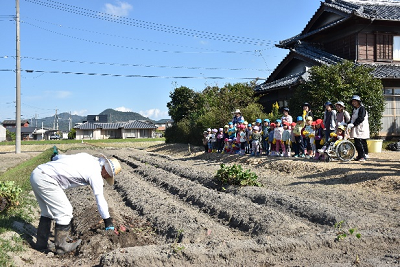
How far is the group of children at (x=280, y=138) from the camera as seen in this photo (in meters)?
11.2

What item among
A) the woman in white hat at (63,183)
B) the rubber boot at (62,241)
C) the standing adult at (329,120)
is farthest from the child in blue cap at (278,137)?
the rubber boot at (62,241)

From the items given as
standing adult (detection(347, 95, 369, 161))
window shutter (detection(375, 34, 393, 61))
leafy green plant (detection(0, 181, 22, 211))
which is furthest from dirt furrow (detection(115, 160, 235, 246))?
window shutter (detection(375, 34, 393, 61))

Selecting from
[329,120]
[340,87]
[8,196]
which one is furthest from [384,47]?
[8,196]

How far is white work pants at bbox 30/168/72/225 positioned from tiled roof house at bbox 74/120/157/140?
246ft

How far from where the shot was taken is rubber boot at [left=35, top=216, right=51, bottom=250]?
5.18 meters

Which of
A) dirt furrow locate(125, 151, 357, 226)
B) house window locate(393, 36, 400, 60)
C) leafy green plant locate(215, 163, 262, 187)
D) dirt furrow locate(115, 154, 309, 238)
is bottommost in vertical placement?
dirt furrow locate(115, 154, 309, 238)

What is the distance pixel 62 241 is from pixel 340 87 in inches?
438

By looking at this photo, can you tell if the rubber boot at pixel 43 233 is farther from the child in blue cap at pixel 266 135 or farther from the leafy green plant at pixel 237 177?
the child in blue cap at pixel 266 135

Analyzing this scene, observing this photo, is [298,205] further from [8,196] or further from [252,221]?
[8,196]

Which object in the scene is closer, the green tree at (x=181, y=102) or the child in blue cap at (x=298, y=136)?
the child in blue cap at (x=298, y=136)

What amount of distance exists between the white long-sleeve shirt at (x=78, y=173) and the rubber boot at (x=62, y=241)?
48 centimetres

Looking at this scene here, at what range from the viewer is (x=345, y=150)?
10.1 metres

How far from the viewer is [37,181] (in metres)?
4.79

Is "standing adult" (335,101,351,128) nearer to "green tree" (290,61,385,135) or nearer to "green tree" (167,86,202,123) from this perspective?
"green tree" (290,61,385,135)
